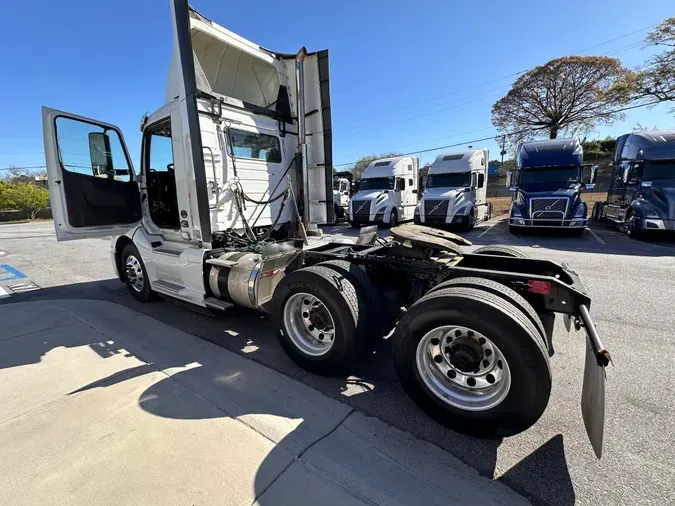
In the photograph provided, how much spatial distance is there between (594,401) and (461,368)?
2.46 ft

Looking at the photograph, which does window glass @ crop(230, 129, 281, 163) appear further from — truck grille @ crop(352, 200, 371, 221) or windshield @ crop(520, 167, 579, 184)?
windshield @ crop(520, 167, 579, 184)

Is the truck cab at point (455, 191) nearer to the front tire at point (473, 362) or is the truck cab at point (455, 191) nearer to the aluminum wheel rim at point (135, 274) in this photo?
the aluminum wheel rim at point (135, 274)

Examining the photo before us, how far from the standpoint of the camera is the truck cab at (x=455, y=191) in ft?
45.1

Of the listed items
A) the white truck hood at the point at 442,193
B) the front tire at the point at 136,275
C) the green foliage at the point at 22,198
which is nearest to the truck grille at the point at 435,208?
the white truck hood at the point at 442,193

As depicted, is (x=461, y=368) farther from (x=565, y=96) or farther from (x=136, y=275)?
(x=565, y=96)

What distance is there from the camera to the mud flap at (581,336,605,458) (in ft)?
5.74

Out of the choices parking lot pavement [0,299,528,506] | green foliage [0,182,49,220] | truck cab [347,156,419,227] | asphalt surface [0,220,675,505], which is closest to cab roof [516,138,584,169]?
truck cab [347,156,419,227]

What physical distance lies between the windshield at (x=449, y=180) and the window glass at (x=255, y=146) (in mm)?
11592

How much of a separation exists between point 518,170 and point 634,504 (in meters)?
13.5

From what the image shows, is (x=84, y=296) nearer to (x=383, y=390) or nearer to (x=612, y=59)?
(x=383, y=390)

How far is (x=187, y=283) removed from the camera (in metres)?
4.39

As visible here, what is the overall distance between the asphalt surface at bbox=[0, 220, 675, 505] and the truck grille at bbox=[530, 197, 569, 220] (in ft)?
17.2

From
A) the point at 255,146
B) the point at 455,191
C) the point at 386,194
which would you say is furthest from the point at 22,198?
the point at 455,191

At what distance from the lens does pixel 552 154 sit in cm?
1235
